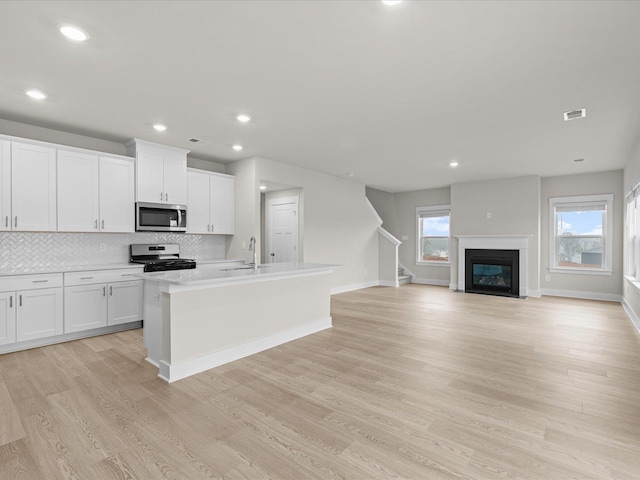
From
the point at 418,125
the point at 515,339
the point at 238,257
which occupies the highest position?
the point at 418,125

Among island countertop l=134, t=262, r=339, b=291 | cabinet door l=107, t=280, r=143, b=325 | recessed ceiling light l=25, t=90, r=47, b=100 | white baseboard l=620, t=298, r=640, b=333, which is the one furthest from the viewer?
white baseboard l=620, t=298, r=640, b=333

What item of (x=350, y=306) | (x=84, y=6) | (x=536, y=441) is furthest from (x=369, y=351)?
(x=84, y=6)

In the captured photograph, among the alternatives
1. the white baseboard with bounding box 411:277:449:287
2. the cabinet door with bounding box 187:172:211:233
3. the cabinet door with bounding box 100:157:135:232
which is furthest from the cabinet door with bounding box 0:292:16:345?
the white baseboard with bounding box 411:277:449:287

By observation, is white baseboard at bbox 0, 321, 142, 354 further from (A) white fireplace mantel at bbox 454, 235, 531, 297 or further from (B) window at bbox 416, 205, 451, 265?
(B) window at bbox 416, 205, 451, 265

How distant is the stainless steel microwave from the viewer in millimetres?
4867

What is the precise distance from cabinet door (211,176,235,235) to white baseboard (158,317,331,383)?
Result: 2621 millimetres

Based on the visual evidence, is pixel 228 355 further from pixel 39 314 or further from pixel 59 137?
pixel 59 137

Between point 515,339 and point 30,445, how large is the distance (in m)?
4.63

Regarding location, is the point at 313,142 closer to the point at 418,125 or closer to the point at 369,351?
the point at 418,125

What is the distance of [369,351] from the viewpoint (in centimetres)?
368

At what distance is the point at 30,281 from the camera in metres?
3.77

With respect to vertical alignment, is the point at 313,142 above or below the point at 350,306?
above

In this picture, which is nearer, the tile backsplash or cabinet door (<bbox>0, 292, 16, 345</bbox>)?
cabinet door (<bbox>0, 292, 16, 345</bbox>)

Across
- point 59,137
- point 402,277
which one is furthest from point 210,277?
point 402,277
